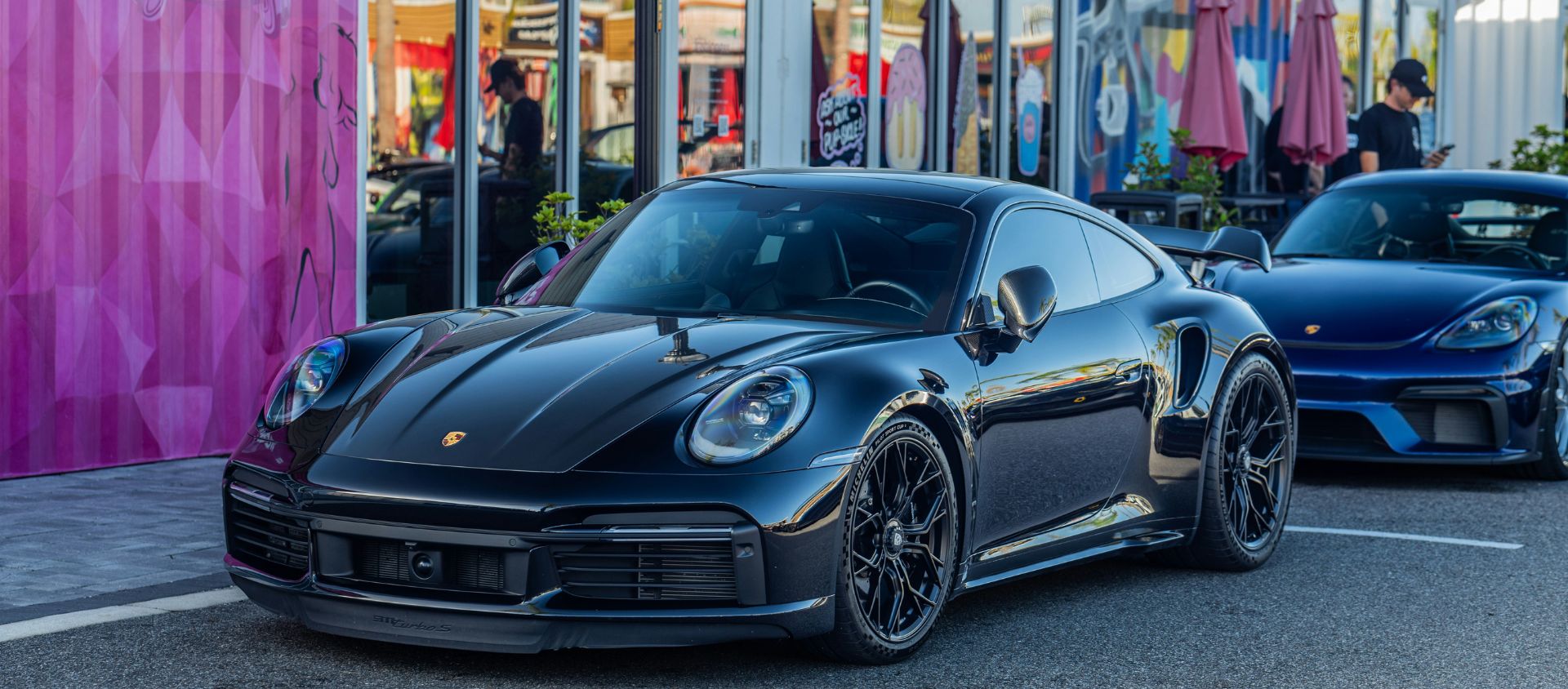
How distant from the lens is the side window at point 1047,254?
19.0ft

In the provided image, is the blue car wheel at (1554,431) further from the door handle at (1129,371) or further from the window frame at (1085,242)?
the door handle at (1129,371)

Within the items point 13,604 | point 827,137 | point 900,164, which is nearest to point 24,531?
point 13,604

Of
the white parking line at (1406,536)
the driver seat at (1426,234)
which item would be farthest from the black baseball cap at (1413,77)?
the white parking line at (1406,536)

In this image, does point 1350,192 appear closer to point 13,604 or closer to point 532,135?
point 532,135

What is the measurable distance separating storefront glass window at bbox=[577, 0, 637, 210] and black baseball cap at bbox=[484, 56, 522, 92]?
1.73 feet

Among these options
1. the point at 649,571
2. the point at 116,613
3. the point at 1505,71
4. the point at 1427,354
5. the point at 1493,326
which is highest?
the point at 1505,71

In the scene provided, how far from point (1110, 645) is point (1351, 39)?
18.1 meters

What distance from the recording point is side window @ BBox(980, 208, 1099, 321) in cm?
579

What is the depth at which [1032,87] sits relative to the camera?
1719 centimetres

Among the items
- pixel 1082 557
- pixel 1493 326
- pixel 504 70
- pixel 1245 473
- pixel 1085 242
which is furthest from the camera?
pixel 504 70

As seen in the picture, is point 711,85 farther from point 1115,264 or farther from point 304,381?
point 304,381

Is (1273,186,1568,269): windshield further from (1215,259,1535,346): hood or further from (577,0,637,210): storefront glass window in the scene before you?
(577,0,637,210): storefront glass window

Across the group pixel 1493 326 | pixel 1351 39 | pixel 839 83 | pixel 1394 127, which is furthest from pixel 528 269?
pixel 1351 39

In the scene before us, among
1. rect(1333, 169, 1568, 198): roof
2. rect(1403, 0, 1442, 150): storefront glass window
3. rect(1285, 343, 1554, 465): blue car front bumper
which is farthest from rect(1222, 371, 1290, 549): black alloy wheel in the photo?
rect(1403, 0, 1442, 150): storefront glass window
